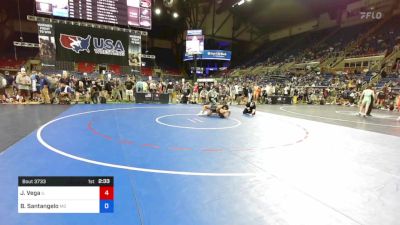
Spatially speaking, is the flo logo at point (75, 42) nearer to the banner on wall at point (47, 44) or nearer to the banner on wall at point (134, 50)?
the banner on wall at point (47, 44)

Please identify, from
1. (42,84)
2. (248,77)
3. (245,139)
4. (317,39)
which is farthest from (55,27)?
(317,39)

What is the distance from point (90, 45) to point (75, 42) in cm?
105

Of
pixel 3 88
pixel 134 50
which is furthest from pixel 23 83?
pixel 134 50

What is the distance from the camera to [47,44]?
1828cm

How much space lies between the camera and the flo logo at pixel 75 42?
19.0 m

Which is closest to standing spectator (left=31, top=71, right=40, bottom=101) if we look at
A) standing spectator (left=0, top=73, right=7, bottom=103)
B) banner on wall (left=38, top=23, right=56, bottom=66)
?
standing spectator (left=0, top=73, right=7, bottom=103)

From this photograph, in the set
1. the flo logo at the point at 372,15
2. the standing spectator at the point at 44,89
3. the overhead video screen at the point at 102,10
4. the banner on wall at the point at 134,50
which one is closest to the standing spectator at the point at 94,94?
the standing spectator at the point at 44,89

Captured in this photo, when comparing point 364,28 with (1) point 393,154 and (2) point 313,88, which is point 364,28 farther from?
(1) point 393,154

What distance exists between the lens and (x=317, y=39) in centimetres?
3375

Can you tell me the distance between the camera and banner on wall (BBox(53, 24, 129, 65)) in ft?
62.2

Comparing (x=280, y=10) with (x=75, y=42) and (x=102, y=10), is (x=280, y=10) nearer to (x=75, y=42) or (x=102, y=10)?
(x=102, y=10)
